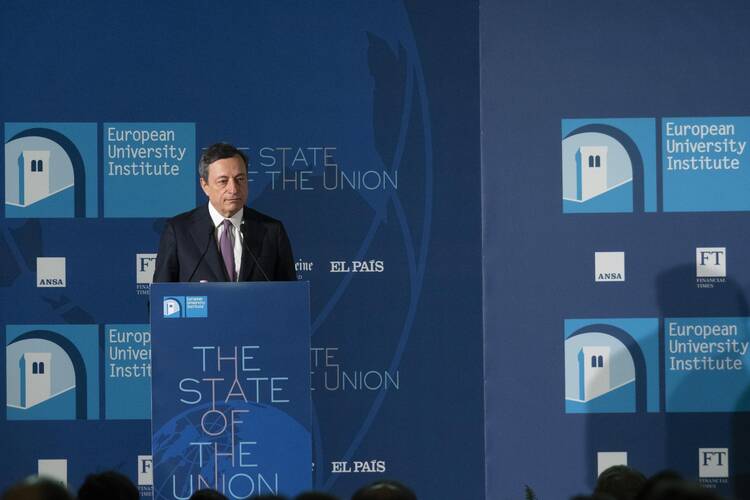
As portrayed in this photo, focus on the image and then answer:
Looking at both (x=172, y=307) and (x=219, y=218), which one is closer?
(x=172, y=307)

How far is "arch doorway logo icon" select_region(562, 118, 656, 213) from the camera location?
22.1 ft

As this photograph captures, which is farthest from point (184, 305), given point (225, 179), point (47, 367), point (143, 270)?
point (47, 367)

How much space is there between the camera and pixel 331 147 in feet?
22.2

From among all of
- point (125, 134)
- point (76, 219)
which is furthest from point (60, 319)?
point (125, 134)

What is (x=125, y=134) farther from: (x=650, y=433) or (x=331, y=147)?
(x=650, y=433)

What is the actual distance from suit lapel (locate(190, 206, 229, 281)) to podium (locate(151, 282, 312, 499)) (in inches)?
29.1

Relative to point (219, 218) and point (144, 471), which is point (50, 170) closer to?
point (219, 218)

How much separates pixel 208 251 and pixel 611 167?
267 centimetres

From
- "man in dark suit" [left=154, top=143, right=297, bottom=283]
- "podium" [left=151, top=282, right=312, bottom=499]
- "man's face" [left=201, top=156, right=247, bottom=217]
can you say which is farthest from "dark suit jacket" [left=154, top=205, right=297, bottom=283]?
"podium" [left=151, top=282, right=312, bottom=499]

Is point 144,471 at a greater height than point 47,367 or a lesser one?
lesser

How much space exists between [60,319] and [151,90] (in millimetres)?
1482

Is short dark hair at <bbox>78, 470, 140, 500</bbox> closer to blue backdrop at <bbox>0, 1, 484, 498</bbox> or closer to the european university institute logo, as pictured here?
the european university institute logo

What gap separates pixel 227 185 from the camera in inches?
213

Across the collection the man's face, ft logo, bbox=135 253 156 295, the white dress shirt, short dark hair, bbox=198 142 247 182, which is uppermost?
short dark hair, bbox=198 142 247 182
